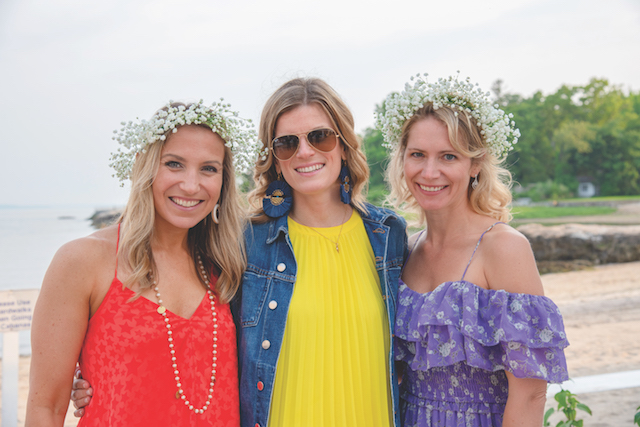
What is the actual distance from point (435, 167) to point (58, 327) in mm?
1926

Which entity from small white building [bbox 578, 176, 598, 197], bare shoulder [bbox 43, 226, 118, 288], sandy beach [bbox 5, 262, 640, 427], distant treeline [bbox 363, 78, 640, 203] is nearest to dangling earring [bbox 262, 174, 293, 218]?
bare shoulder [bbox 43, 226, 118, 288]

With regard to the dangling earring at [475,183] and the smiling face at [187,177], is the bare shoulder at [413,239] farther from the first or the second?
the smiling face at [187,177]

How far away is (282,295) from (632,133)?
183ft

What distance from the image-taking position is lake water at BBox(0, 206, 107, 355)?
45.9 feet

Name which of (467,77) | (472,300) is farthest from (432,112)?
(472,300)

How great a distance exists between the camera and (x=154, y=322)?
6.85 feet

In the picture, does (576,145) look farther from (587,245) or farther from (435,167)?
(435,167)

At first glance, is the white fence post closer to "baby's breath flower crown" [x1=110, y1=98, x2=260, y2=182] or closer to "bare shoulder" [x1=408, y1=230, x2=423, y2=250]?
"baby's breath flower crown" [x1=110, y1=98, x2=260, y2=182]

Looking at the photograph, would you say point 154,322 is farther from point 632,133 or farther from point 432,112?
point 632,133

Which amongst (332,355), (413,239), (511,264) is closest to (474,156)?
(511,264)

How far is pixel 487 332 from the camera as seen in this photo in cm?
216

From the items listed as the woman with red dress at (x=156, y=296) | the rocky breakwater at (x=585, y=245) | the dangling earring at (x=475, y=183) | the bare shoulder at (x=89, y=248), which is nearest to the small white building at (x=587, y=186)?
the rocky breakwater at (x=585, y=245)

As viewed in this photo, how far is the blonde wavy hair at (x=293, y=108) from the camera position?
2.64 meters

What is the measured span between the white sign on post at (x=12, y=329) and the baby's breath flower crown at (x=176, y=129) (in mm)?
3555
